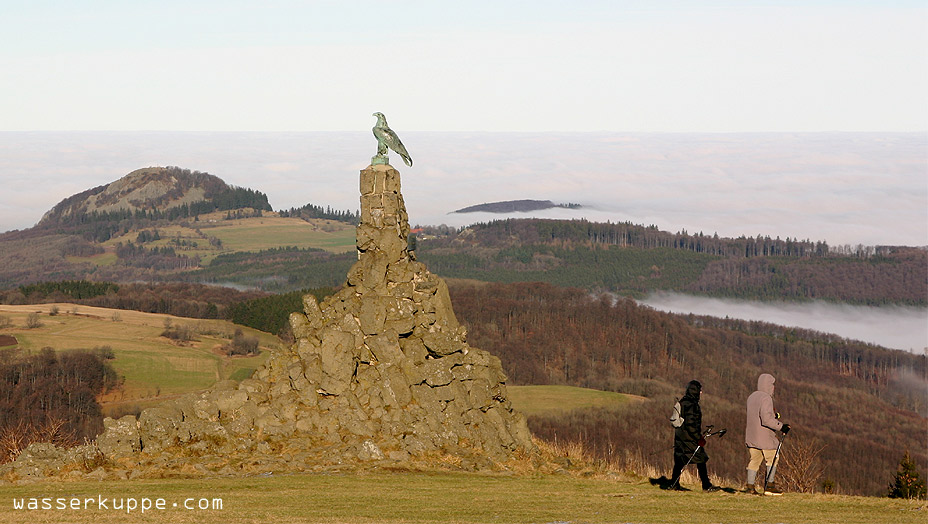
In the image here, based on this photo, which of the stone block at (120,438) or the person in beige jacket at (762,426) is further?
the stone block at (120,438)

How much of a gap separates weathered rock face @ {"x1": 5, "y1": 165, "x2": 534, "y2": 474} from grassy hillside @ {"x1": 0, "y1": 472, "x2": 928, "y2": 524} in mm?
3171

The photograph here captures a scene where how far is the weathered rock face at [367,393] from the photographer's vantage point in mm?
35000

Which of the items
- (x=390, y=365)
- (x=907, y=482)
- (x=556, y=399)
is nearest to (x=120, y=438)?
(x=390, y=365)

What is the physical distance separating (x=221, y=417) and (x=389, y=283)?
8.59 m

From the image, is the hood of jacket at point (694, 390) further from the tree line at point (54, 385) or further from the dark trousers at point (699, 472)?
the tree line at point (54, 385)

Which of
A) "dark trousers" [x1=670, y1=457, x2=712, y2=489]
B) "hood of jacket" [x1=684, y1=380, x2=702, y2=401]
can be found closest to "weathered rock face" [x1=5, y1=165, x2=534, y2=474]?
"dark trousers" [x1=670, y1=457, x2=712, y2=489]

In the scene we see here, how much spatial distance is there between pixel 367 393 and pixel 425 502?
10.3 metres

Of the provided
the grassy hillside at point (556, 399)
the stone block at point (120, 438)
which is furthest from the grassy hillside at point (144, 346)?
the stone block at point (120, 438)


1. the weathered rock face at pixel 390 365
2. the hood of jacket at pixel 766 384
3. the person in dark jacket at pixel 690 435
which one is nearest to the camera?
the hood of jacket at pixel 766 384

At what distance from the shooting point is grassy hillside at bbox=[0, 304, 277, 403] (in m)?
140

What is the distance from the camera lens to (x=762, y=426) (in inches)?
1061

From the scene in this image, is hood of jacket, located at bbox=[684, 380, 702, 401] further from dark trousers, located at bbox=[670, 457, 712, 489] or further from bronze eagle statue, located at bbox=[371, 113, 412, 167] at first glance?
bronze eagle statue, located at bbox=[371, 113, 412, 167]

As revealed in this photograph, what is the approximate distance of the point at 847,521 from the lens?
81.4ft

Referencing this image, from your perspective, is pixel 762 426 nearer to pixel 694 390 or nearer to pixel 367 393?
pixel 694 390
